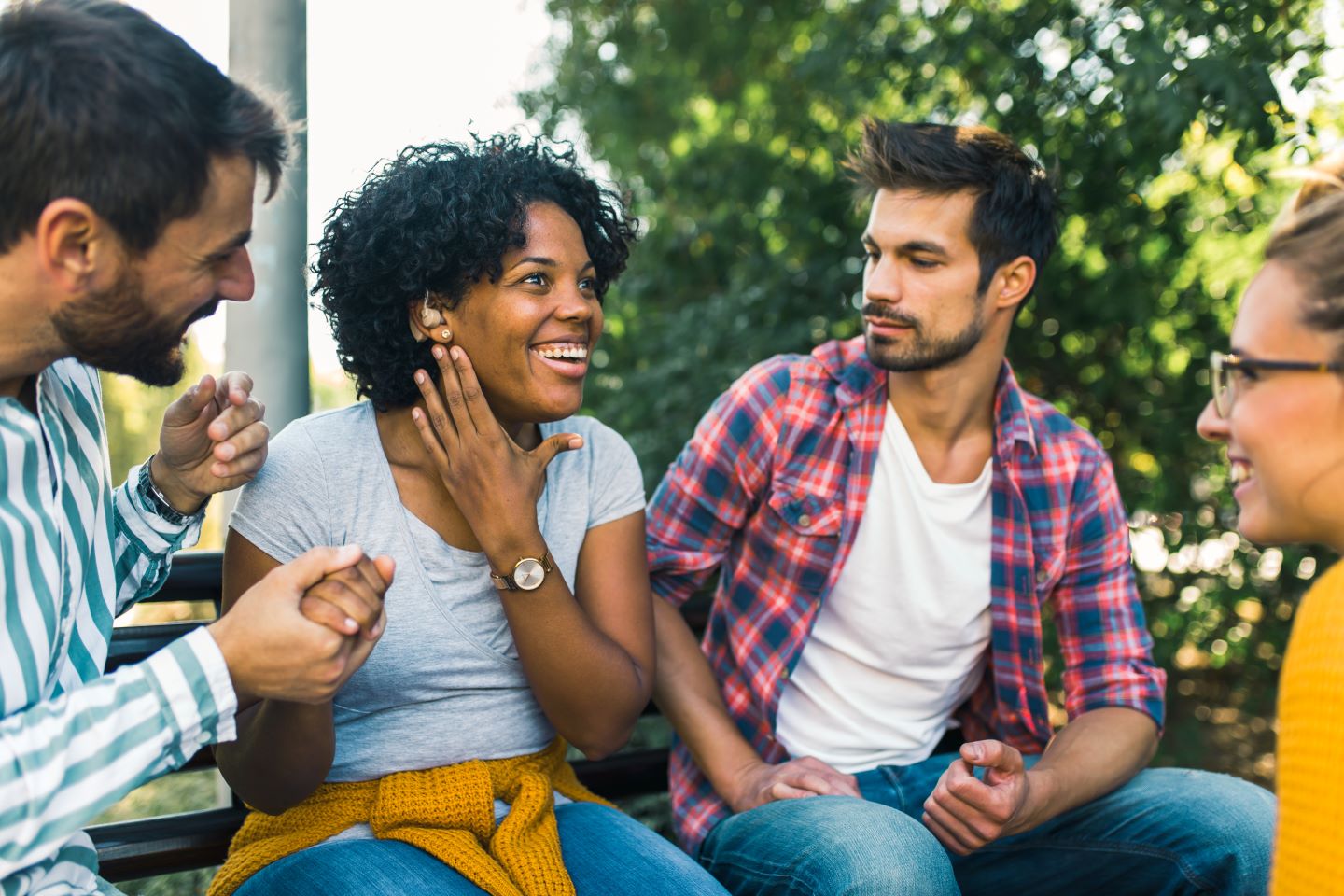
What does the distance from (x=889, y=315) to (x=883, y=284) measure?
0.09m

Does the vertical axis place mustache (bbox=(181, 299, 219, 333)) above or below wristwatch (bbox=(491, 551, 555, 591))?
above

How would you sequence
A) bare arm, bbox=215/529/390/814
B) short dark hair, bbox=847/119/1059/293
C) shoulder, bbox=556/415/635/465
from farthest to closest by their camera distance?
short dark hair, bbox=847/119/1059/293 < shoulder, bbox=556/415/635/465 < bare arm, bbox=215/529/390/814

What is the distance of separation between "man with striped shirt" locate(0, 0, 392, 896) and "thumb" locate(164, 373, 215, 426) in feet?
0.67

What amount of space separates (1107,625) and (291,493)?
185cm

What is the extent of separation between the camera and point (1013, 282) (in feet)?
10.2

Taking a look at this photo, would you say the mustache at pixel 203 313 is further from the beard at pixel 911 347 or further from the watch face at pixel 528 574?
the beard at pixel 911 347

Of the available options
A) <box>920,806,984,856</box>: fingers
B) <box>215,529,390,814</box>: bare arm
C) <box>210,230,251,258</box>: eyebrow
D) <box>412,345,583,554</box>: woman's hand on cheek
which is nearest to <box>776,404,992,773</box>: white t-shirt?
<box>920,806,984,856</box>: fingers

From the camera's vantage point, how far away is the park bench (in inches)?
90.0

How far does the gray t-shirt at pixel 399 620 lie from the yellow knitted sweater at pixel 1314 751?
1348 millimetres

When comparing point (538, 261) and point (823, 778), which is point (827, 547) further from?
point (538, 261)

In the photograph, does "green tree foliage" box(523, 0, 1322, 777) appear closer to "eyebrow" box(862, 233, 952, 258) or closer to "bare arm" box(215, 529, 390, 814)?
"eyebrow" box(862, 233, 952, 258)

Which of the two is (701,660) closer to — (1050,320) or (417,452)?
(417,452)

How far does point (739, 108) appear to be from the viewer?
18.1 feet

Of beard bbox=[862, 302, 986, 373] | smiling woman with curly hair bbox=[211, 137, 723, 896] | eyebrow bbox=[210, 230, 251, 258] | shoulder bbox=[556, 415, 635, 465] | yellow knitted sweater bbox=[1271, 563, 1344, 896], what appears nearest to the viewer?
yellow knitted sweater bbox=[1271, 563, 1344, 896]
